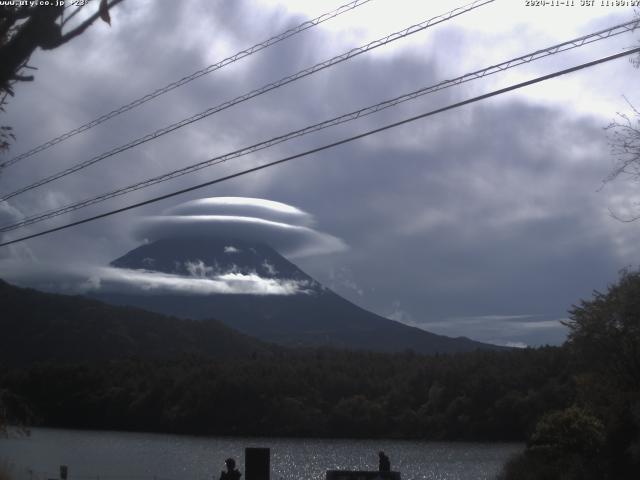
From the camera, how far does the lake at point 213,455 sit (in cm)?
5816

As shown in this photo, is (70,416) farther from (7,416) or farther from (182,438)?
(7,416)

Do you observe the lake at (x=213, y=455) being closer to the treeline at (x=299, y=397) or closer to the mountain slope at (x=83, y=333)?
the treeline at (x=299, y=397)

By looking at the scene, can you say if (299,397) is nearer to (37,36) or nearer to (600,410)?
(600,410)

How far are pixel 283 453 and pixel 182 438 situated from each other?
20.6 m

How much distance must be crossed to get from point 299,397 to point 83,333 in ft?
230

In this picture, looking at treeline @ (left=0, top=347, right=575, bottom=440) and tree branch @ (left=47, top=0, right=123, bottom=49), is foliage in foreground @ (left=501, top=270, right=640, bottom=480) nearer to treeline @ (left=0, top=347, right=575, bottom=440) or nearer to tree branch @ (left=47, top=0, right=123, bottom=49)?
tree branch @ (left=47, top=0, right=123, bottom=49)

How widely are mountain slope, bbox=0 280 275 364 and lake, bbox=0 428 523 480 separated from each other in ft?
173

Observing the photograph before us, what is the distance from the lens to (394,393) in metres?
112

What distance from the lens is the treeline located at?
99125 millimetres

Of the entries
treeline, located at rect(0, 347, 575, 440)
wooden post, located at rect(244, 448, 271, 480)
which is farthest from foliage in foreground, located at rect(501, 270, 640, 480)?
treeline, located at rect(0, 347, 575, 440)

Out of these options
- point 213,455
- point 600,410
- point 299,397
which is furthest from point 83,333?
point 600,410


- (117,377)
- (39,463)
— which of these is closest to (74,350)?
(117,377)

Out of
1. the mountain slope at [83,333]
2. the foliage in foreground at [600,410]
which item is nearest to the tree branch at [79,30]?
the foliage in foreground at [600,410]

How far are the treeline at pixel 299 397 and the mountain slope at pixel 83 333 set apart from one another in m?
29.3
